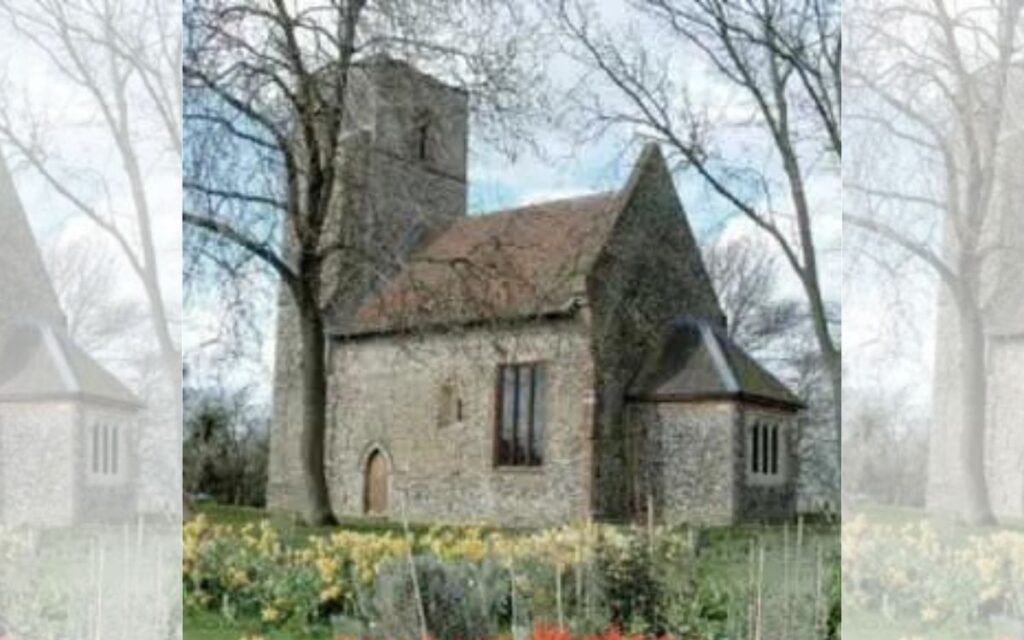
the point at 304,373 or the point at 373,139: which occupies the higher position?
the point at 373,139

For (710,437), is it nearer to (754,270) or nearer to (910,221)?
(754,270)

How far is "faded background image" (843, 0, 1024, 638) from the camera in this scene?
3164mm

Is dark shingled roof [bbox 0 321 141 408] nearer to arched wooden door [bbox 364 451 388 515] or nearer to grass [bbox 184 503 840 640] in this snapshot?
arched wooden door [bbox 364 451 388 515]

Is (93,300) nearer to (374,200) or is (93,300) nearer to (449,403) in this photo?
(374,200)

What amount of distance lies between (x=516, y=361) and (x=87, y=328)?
3.59 feet

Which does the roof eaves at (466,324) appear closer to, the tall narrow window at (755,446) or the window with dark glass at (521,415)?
the window with dark glass at (521,415)

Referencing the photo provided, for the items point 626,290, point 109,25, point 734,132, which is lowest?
point 626,290

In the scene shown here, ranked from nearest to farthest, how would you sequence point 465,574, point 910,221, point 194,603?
point 910,221, point 465,574, point 194,603

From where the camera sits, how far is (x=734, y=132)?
11.0ft

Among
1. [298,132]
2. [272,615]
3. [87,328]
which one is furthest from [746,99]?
[87,328]

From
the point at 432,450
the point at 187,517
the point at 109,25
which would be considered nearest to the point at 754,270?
the point at 432,450

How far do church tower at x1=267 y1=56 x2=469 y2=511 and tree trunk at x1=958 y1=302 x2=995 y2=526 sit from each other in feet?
3.67

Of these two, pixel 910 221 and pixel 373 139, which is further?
pixel 373 139

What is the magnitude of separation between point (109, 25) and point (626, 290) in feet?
4.74
